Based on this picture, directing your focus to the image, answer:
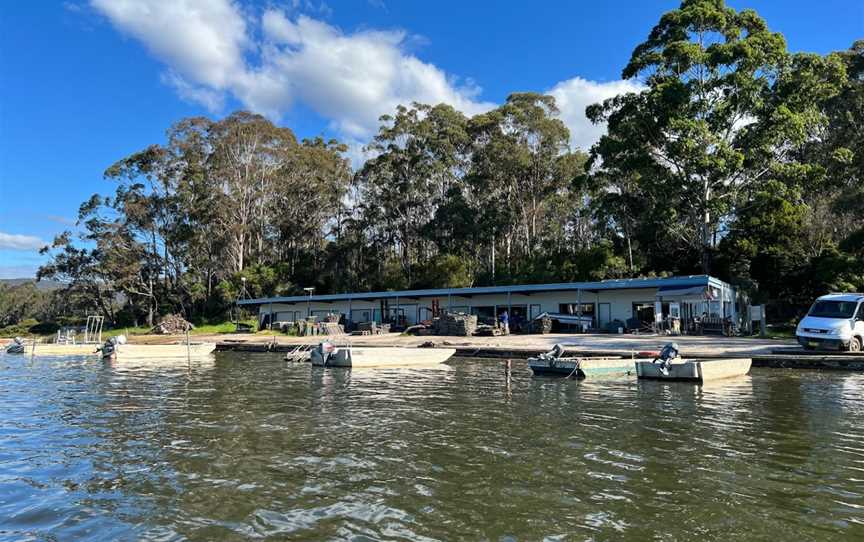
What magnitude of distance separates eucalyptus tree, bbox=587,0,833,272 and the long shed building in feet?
17.3

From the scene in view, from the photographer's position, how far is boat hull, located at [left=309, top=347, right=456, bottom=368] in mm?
22469

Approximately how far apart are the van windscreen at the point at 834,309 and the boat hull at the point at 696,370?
5507 mm

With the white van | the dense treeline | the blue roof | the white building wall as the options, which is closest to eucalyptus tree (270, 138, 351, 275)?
the dense treeline

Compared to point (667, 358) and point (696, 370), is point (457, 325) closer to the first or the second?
point (667, 358)

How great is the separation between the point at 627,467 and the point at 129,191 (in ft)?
205

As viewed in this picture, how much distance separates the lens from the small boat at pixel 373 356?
73.8 ft

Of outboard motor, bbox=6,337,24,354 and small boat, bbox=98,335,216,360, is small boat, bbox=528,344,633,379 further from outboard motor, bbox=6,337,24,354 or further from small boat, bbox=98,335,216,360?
outboard motor, bbox=6,337,24,354

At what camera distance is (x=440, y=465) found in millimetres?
8203

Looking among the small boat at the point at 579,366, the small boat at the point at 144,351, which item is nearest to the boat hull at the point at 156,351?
the small boat at the point at 144,351

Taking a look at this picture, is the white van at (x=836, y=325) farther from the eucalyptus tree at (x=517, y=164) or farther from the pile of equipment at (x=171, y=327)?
the pile of equipment at (x=171, y=327)

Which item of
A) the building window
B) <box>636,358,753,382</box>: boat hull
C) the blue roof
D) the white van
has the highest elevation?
the blue roof

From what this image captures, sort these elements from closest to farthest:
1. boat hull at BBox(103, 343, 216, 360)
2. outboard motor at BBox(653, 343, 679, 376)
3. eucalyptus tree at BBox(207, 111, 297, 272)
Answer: outboard motor at BBox(653, 343, 679, 376)
boat hull at BBox(103, 343, 216, 360)
eucalyptus tree at BBox(207, 111, 297, 272)

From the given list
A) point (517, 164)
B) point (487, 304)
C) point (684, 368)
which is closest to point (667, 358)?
point (684, 368)

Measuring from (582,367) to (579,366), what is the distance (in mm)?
109
